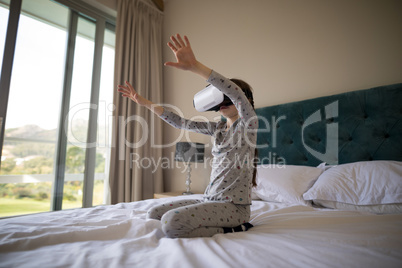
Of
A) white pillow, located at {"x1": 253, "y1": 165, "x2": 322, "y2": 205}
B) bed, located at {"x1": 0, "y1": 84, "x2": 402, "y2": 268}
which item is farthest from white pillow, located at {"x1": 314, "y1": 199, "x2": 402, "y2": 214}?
white pillow, located at {"x1": 253, "y1": 165, "x2": 322, "y2": 205}

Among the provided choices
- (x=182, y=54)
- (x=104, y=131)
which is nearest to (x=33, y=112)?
(x=104, y=131)

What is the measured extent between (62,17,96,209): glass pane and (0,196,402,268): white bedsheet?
157cm

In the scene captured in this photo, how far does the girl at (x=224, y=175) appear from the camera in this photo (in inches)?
36.7

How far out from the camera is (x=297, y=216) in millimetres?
1182

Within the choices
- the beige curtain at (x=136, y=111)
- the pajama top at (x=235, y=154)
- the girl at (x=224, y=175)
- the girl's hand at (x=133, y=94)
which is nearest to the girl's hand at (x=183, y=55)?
the girl at (x=224, y=175)

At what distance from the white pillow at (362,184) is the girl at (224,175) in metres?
0.61

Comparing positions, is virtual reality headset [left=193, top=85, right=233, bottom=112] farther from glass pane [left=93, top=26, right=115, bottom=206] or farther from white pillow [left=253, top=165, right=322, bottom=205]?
glass pane [left=93, top=26, right=115, bottom=206]

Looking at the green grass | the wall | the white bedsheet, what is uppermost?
the wall

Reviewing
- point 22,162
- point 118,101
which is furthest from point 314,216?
point 22,162

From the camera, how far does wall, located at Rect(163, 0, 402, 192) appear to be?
5.58 ft

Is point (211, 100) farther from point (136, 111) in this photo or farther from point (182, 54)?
point (136, 111)

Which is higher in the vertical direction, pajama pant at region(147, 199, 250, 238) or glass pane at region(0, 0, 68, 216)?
glass pane at region(0, 0, 68, 216)

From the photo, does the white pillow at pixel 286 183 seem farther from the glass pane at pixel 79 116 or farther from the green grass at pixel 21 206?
the green grass at pixel 21 206

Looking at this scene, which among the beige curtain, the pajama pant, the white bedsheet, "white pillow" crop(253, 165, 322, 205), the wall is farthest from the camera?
the beige curtain
